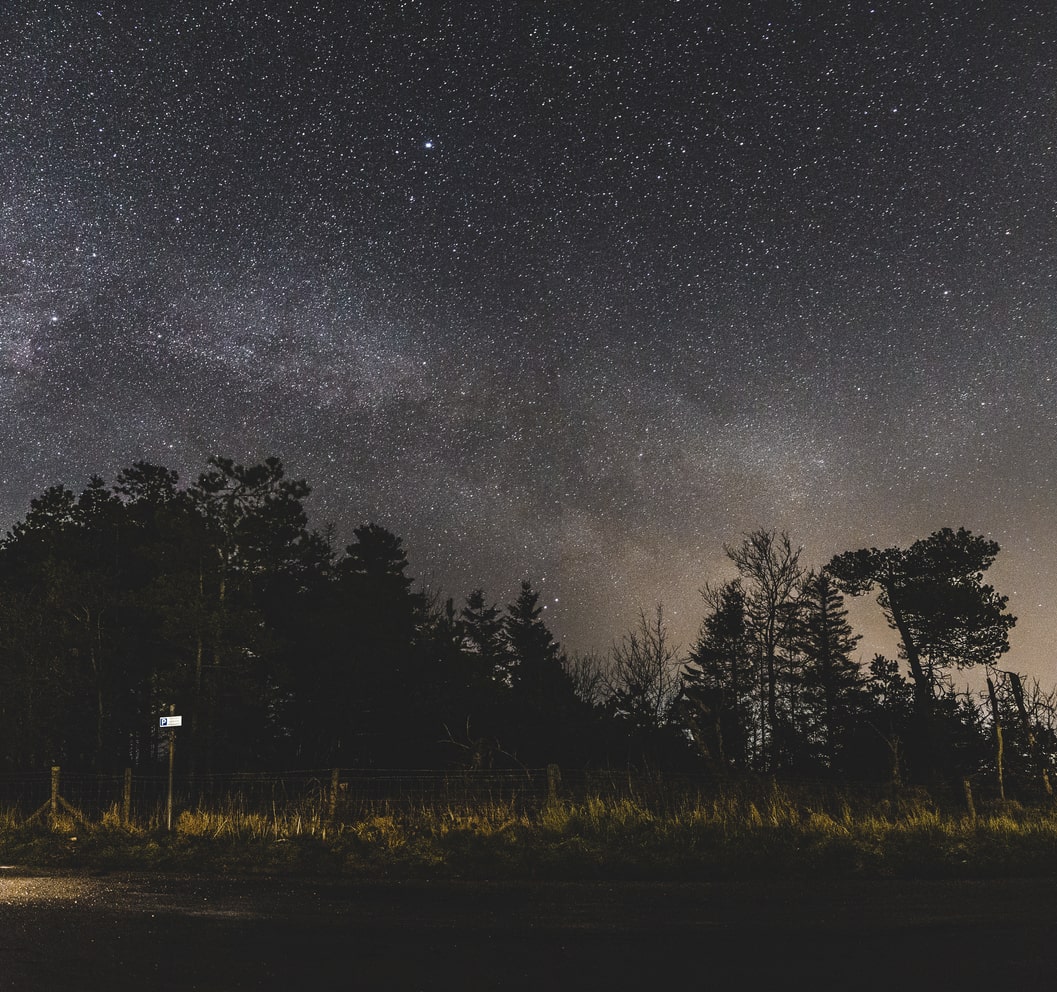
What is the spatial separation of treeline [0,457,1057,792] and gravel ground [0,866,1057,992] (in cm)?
1526

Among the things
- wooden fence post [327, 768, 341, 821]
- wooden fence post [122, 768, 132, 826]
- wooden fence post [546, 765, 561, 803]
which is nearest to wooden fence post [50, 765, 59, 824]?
wooden fence post [122, 768, 132, 826]

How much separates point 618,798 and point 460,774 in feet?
9.05

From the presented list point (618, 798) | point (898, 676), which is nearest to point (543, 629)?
point (898, 676)

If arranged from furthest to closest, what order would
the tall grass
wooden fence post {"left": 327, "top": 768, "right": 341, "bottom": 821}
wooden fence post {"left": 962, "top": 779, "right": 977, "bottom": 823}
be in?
wooden fence post {"left": 962, "top": 779, "right": 977, "bottom": 823}, wooden fence post {"left": 327, "top": 768, "right": 341, "bottom": 821}, the tall grass

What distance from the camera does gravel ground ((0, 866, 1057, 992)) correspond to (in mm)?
5594

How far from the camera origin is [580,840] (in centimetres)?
1181

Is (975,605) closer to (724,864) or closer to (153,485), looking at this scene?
(724,864)

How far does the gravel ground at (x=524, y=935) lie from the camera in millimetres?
5594

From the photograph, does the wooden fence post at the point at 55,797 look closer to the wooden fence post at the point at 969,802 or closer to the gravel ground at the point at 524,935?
the gravel ground at the point at 524,935

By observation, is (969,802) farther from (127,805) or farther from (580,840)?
(127,805)

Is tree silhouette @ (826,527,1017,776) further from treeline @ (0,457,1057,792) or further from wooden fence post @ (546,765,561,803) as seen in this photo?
wooden fence post @ (546,765,561,803)

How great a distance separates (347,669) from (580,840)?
21564 mm

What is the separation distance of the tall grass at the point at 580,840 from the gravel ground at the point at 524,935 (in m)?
1.08

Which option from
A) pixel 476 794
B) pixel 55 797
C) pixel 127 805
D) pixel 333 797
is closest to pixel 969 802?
pixel 476 794
